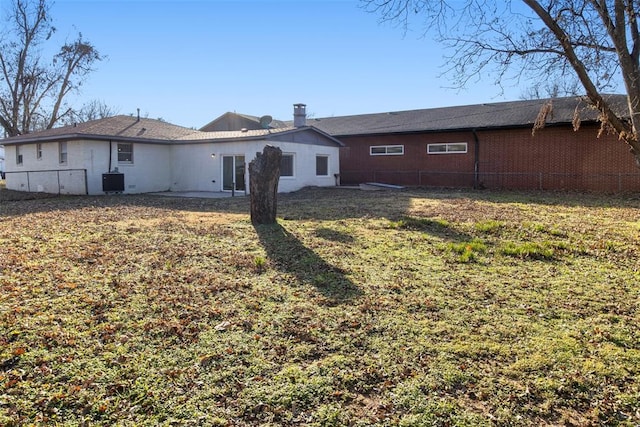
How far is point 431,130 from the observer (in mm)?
21094

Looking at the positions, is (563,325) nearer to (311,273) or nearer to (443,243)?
(311,273)

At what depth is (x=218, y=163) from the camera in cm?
1905

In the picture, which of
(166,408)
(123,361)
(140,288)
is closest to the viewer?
(166,408)

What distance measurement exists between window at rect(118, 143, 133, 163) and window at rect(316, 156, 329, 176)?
8.53m

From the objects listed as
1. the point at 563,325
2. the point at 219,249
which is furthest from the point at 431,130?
the point at 563,325

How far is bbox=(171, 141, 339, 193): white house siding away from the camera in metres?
18.4

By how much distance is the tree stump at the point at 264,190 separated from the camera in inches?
368

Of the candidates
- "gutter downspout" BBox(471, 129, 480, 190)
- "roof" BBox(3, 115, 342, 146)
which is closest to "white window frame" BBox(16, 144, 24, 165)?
"roof" BBox(3, 115, 342, 146)

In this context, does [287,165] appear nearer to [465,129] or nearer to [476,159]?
[465,129]

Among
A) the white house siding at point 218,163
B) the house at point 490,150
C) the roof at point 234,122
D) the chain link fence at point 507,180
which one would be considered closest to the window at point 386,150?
the house at point 490,150

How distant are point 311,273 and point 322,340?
81.1 inches

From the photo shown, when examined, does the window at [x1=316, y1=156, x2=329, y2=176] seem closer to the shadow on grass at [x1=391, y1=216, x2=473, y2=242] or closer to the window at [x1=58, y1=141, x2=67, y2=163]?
the window at [x1=58, y1=141, x2=67, y2=163]

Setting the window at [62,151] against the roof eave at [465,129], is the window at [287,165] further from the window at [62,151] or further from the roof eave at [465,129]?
the window at [62,151]

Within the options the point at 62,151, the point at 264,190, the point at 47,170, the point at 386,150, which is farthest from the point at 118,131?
the point at 386,150
